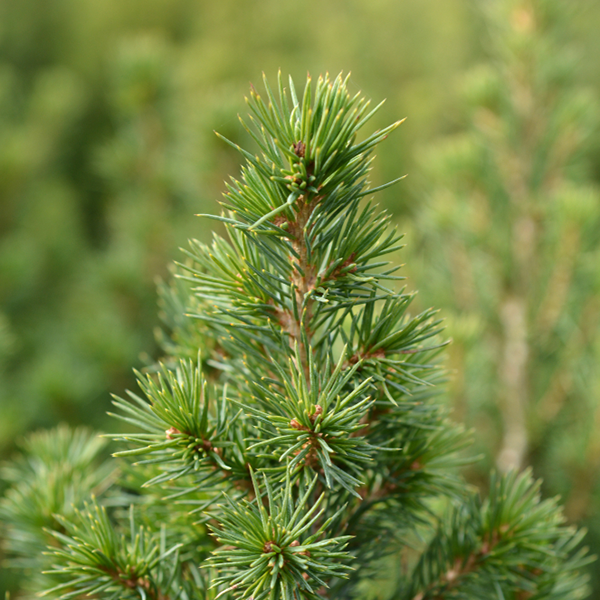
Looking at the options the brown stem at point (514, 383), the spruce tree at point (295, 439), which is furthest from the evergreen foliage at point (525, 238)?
the spruce tree at point (295, 439)

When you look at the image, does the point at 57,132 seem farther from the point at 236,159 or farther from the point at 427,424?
the point at 427,424

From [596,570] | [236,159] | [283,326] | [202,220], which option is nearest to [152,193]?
[202,220]

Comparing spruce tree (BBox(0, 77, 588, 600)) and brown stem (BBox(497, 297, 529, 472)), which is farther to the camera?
brown stem (BBox(497, 297, 529, 472))

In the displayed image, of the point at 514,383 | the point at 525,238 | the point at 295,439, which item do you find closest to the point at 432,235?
the point at 525,238

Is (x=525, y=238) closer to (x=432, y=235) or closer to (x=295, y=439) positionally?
(x=432, y=235)

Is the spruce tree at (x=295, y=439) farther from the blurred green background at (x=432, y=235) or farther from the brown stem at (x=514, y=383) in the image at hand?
the brown stem at (x=514, y=383)

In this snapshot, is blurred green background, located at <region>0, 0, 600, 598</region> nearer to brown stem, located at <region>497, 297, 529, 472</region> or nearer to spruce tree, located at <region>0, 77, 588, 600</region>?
brown stem, located at <region>497, 297, 529, 472</region>

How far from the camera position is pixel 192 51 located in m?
1.83

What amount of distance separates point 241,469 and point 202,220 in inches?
32.9

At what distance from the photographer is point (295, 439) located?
0.96ft

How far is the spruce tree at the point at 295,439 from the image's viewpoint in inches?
11.5

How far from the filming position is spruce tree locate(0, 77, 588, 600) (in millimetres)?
291

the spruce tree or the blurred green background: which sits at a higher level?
the blurred green background

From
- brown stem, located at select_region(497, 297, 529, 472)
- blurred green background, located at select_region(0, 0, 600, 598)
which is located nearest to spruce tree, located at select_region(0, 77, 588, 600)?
blurred green background, located at select_region(0, 0, 600, 598)
